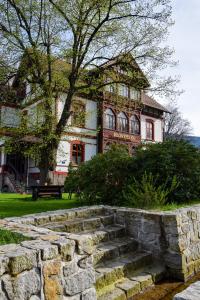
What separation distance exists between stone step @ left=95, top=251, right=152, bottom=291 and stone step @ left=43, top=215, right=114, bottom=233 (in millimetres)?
966

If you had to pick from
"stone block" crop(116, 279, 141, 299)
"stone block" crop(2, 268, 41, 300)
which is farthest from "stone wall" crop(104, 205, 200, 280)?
"stone block" crop(2, 268, 41, 300)

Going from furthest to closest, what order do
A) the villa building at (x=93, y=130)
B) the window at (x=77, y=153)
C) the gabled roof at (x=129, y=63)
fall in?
the window at (x=77, y=153)
the villa building at (x=93, y=130)
the gabled roof at (x=129, y=63)

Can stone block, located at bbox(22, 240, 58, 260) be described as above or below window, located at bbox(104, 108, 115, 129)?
below

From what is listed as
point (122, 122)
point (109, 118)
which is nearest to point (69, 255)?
point (109, 118)

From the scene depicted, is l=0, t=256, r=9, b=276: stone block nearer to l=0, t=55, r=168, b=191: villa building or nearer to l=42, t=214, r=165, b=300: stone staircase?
l=42, t=214, r=165, b=300: stone staircase

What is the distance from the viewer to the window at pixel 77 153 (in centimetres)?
2805

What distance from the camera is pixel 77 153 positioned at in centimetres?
2839

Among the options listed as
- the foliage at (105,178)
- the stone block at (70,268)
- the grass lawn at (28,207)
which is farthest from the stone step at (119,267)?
the grass lawn at (28,207)

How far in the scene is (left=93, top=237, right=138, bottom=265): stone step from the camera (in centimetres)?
558

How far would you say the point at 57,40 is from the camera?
1675 centimetres

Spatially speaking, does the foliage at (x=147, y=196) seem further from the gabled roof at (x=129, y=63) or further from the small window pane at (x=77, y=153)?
the small window pane at (x=77, y=153)

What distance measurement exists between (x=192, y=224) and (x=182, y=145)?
352cm

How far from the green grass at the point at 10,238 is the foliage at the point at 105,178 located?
17.9 ft

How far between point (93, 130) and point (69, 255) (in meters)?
25.7
